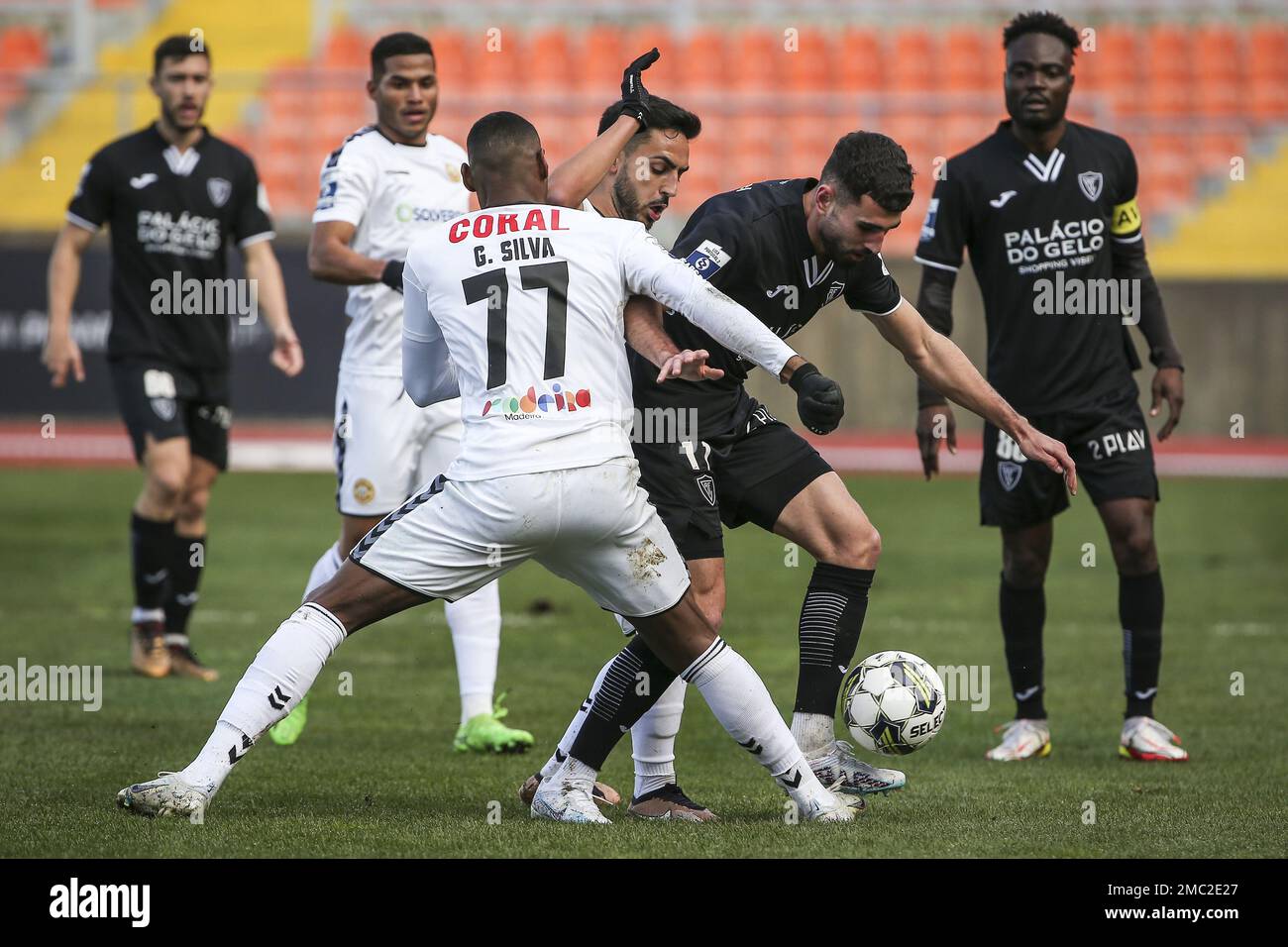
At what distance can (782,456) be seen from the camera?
5.55 meters

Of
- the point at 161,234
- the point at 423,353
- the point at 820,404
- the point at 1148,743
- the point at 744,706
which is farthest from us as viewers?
the point at 161,234

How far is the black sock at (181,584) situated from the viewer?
822 cm

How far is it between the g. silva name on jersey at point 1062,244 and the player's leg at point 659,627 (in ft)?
8.24

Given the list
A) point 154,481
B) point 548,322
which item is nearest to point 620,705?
point 548,322

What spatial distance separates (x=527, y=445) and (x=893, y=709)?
1.56 m

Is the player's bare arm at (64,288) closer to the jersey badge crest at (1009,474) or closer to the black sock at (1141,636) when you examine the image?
the jersey badge crest at (1009,474)

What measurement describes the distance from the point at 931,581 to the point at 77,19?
15.4 metres

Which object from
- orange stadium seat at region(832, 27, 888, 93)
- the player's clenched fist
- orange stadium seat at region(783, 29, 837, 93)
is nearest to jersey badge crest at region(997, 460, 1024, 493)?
the player's clenched fist

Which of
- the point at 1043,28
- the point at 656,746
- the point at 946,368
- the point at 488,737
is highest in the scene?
the point at 1043,28

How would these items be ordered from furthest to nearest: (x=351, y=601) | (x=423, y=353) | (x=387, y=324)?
1. (x=387, y=324)
2. (x=423, y=353)
3. (x=351, y=601)

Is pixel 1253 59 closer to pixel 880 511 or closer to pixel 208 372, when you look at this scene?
pixel 880 511

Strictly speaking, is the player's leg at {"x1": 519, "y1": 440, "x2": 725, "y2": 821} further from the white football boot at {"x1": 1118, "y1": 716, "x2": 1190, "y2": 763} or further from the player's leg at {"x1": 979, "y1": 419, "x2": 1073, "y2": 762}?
the white football boot at {"x1": 1118, "y1": 716, "x2": 1190, "y2": 763}

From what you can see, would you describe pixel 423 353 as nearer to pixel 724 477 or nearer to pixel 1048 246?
pixel 724 477

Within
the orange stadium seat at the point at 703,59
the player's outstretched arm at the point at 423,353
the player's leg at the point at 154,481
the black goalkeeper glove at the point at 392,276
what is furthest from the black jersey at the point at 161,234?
the orange stadium seat at the point at 703,59
